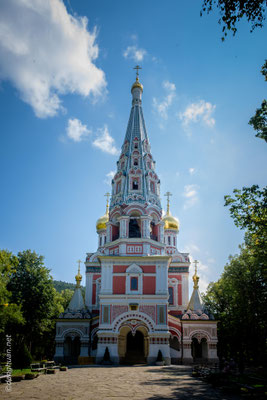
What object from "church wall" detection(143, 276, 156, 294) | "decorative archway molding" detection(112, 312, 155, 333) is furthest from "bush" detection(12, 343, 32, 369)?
"church wall" detection(143, 276, 156, 294)

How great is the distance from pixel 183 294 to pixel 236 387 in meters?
21.3

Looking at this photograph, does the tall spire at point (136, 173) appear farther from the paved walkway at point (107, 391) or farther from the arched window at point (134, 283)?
the paved walkway at point (107, 391)

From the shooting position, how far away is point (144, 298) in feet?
77.9

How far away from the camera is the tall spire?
27.4 metres

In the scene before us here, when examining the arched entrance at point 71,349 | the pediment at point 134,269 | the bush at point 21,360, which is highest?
the pediment at point 134,269

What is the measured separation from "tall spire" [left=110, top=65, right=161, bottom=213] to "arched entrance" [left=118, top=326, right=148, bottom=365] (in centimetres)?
931

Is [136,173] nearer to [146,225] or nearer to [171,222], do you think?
[146,225]

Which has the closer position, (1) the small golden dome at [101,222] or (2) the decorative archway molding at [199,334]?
(2) the decorative archway molding at [199,334]

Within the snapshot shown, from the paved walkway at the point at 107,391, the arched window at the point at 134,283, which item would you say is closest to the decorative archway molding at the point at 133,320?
the arched window at the point at 134,283

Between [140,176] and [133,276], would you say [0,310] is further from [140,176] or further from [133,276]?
[140,176]

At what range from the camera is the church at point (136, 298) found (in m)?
23.3

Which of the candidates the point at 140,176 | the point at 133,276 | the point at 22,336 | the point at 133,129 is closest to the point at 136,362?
the point at 133,276

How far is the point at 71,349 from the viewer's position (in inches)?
1125

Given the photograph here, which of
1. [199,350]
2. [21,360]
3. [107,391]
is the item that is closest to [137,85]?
[199,350]
